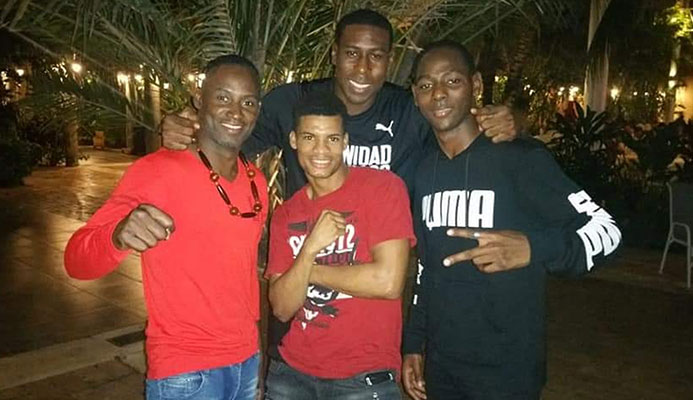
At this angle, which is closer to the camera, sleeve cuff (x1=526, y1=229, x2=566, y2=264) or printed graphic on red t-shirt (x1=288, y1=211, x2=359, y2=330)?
sleeve cuff (x1=526, y1=229, x2=566, y2=264)

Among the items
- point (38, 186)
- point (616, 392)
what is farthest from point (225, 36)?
point (38, 186)

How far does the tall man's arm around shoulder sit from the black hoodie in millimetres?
1059

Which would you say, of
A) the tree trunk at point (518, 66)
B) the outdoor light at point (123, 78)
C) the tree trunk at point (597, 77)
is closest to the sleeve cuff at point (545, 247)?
the outdoor light at point (123, 78)

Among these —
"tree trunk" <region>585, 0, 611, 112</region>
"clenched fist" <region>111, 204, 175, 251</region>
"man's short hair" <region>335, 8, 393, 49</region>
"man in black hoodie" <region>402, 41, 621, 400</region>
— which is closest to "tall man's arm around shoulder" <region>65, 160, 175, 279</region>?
"clenched fist" <region>111, 204, 175, 251</region>

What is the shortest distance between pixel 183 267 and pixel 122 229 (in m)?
0.30

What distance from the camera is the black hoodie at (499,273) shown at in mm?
2305

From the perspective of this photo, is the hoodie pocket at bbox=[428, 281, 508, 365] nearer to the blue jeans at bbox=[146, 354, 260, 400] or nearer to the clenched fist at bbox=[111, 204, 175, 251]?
the blue jeans at bbox=[146, 354, 260, 400]

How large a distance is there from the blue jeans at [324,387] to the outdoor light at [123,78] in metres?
4.25

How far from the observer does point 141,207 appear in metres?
1.93

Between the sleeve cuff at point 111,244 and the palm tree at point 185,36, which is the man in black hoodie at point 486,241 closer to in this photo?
the sleeve cuff at point 111,244

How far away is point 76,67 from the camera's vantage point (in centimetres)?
620

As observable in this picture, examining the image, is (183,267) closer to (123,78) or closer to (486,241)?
(486,241)

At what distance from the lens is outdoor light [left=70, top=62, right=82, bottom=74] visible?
5898 mm

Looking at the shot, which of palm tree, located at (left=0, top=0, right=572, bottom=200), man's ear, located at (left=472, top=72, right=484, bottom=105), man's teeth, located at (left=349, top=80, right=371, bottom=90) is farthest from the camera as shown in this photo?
palm tree, located at (left=0, top=0, right=572, bottom=200)
